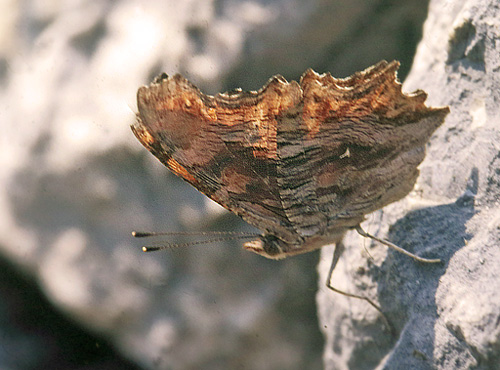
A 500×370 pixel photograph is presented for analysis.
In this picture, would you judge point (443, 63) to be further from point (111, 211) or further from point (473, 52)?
point (111, 211)

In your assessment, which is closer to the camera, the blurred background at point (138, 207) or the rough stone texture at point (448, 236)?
the rough stone texture at point (448, 236)

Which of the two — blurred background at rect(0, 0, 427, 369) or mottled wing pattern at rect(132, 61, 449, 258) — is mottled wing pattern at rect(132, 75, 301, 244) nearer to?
mottled wing pattern at rect(132, 61, 449, 258)

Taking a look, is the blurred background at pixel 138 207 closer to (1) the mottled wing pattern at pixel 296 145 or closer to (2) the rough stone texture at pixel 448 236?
(2) the rough stone texture at pixel 448 236

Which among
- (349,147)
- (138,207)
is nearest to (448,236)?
(349,147)

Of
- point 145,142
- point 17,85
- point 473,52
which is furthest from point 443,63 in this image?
point 17,85

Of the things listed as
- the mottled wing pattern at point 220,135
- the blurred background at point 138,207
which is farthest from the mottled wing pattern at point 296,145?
the blurred background at point 138,207

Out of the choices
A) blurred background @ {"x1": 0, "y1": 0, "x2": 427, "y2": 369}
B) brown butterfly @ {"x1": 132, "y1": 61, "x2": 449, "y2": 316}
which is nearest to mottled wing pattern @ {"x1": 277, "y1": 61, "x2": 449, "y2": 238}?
brown butterfly @ {"x1": 132, "y1": 61, "x2": 449, "y2": 316}

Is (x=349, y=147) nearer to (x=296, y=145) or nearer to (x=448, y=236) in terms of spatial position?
(x=296, y=145)

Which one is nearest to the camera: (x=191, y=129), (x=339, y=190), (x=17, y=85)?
(x=191, y=129)
